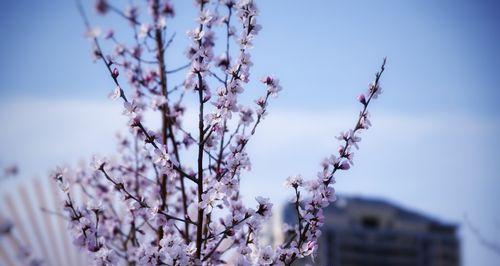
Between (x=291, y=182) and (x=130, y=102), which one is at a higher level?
(x=130, y=102)

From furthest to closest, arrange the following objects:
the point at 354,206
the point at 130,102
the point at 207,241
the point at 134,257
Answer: the point at 354,206, the point at 134,257, the point at 207,241, the point at 130,102

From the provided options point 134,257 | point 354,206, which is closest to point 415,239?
point 354,206

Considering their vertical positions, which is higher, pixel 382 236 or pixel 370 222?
pixel 370 222

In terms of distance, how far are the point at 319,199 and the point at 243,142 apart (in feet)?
2.27

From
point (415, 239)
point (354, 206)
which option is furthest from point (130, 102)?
point (415, 239)

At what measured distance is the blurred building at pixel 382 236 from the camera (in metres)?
55.1

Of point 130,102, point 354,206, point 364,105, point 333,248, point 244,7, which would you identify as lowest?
point 130,102

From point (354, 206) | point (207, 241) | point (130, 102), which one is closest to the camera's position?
point (130, 102)

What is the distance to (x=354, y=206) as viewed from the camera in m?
55.1

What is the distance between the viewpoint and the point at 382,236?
55344 millimetres

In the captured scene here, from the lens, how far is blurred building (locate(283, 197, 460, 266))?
181ft

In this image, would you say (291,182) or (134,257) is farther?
(134,257)

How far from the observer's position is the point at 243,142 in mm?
3045

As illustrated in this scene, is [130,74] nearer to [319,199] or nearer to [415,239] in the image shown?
[319,199]
